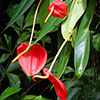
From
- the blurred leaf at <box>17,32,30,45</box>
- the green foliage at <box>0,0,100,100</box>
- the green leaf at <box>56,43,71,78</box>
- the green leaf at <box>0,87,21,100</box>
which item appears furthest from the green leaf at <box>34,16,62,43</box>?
the blurred leaf at <box>17,32,30,45</box>

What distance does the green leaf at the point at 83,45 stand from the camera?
1.64 ft

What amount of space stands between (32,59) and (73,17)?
152 millimetres

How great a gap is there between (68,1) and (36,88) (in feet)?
2.47

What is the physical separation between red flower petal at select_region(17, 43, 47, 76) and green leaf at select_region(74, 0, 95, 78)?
9 cm

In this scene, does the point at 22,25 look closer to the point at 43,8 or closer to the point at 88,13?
the point at 43,8

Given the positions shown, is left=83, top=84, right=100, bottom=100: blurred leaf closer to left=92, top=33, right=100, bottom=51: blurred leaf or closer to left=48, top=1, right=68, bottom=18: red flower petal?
left=92, top=33, right=100, bottom=51: blurred leaf

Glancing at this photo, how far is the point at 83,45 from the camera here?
532 millimetres

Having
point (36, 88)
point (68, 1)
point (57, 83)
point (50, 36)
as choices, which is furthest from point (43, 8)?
point (36, 88)

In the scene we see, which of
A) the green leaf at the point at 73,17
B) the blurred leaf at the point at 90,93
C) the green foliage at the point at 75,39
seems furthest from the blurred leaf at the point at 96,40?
the blurred leaf at the point at 90,93

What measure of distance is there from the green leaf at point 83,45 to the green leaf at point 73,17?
0.08 feet

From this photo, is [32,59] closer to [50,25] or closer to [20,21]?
[50,25]

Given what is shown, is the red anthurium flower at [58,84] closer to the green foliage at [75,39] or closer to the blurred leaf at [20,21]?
the green foliage at [75,39]

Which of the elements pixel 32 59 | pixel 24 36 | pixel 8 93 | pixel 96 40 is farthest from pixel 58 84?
pixel 24 36

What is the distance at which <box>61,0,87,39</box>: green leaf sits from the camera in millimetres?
526
